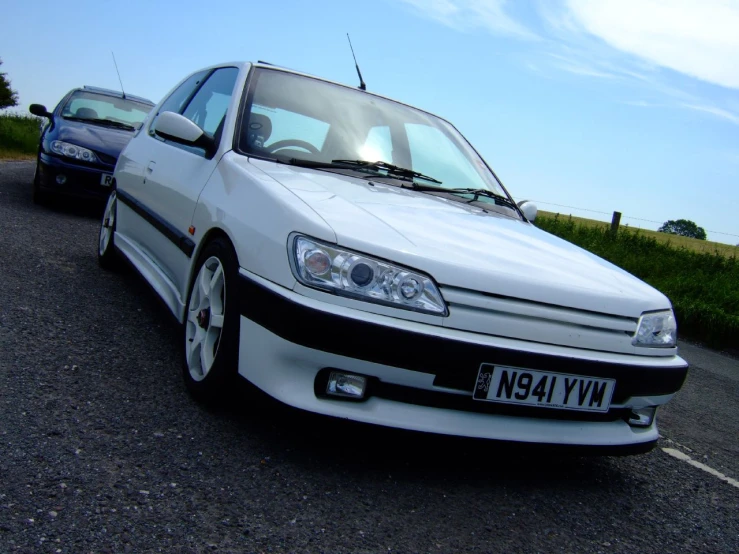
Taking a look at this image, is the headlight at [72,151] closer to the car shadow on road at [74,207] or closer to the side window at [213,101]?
the car shadow on road at [74,207]

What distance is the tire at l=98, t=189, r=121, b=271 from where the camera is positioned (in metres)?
5.62

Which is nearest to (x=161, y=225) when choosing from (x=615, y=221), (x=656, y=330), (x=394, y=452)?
(x=394, y=452)

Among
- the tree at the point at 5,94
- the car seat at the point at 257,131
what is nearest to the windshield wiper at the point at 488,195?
the car seat at the point at 257,131

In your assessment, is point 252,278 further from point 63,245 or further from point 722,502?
point 63,245

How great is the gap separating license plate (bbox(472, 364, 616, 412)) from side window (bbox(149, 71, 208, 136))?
3.08 metres

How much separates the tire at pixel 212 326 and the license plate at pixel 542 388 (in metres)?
0.94

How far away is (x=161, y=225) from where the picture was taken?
4188 millimetres

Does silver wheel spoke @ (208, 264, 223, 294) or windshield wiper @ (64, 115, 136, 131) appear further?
windshield wiper @ (64, 115, 136, 131)

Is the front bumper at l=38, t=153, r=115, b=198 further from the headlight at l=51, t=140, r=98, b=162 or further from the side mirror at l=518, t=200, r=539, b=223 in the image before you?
the side mirror at l=518, t=200, r=539, b=223

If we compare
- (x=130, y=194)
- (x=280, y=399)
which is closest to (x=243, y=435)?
(x=280, y=399)

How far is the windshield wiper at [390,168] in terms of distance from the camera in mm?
3750

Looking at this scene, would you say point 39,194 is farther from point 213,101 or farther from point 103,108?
point 213,101

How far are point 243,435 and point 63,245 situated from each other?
435 centimetres

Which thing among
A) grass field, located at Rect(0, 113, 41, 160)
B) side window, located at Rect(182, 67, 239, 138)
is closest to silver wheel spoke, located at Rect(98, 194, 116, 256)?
side window, located at Rect(182, 67, 239, 138)
